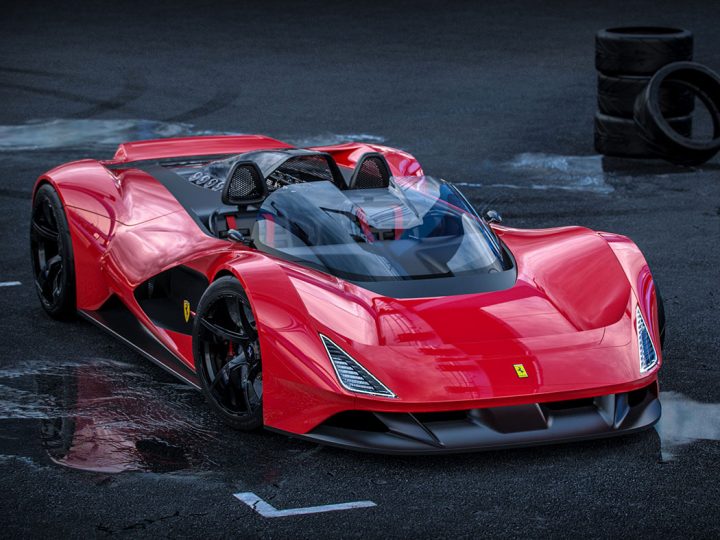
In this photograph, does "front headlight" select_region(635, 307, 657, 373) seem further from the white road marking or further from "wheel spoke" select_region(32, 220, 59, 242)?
"wheel spoke" select_region(32, 220, 59, 242)

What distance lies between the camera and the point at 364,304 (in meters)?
5.65

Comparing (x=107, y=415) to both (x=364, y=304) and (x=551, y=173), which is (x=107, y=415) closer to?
(x=364, y=304)

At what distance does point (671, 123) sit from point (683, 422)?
665cm

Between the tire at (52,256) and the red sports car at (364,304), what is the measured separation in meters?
0.03

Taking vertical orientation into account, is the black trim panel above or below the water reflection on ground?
above

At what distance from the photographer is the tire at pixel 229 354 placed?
580 centimetres

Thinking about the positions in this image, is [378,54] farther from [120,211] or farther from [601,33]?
[120,211]

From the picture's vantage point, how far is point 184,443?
571 cm

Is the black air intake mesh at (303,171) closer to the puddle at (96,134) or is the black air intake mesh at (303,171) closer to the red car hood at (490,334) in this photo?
the red car hood at (490,334)

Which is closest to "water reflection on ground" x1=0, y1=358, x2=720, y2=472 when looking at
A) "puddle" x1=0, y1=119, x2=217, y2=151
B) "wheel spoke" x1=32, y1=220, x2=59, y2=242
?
"wheel spoke" x1=32, y1=220, x2=59, y2=242

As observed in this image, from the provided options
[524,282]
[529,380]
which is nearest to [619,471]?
[529,380]

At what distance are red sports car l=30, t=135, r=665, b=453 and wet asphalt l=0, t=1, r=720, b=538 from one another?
0.19m

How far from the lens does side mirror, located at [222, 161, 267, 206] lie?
22.3ft

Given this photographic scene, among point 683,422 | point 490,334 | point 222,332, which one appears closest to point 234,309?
point 222,332
